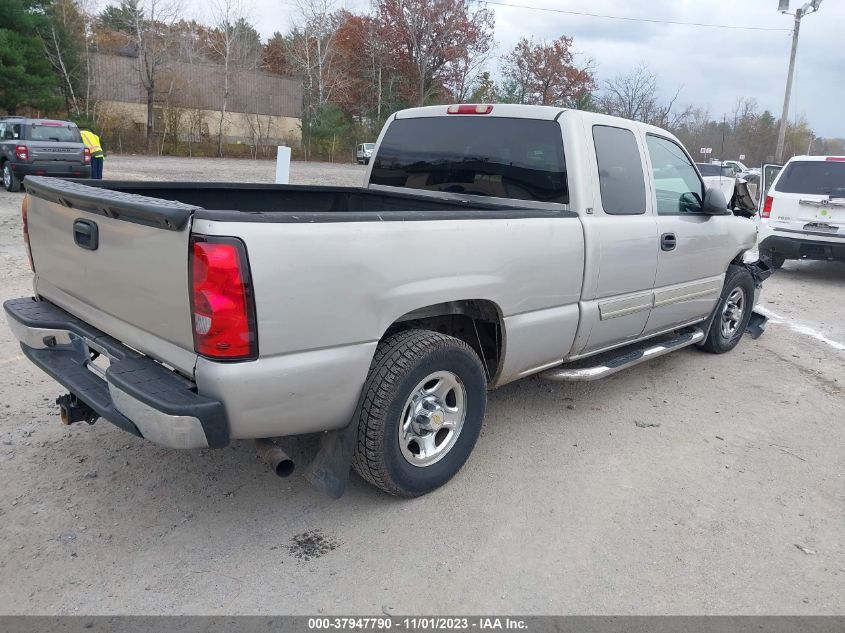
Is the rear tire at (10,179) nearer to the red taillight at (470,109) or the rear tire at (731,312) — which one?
the red taillight at (470,109)

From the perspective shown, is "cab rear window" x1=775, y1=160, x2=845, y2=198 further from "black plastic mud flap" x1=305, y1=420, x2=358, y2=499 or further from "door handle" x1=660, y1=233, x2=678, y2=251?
"black plastic mud flap" x1=305, y1=420, x2=358, y2=499

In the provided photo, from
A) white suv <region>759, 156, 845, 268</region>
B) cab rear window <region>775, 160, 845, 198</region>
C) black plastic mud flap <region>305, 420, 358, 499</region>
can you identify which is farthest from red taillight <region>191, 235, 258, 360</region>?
cab rear window <region>775, 160, 845, 198</region>

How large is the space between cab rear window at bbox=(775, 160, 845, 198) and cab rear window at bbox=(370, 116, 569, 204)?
7632mm

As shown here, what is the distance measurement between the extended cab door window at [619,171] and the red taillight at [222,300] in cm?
252

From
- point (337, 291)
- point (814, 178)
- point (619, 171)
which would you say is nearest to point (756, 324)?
point (619, 171)

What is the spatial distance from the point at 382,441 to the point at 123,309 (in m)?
1.32

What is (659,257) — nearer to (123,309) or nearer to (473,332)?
(473,332)

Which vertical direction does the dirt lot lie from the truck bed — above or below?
below

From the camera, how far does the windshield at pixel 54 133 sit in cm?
1606

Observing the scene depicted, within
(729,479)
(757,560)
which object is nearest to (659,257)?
(729,479)

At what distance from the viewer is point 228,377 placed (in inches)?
102

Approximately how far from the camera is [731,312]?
6.21 metres

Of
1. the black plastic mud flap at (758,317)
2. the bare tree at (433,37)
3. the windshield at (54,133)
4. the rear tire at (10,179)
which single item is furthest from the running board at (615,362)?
the bare tree at (433,37)
